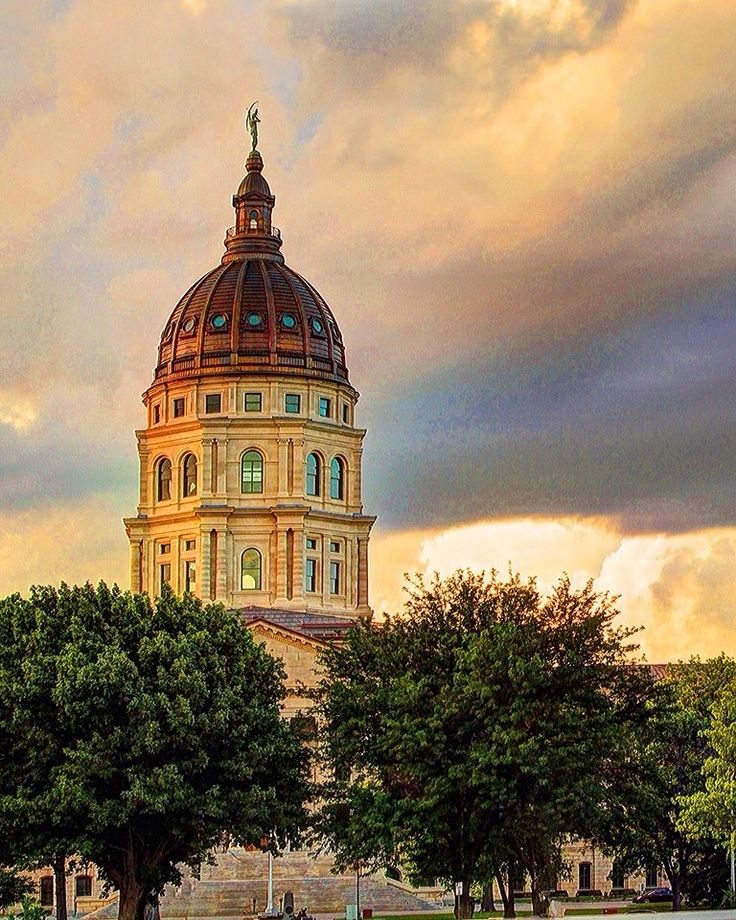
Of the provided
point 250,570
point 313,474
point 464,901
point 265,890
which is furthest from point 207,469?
point 464,901

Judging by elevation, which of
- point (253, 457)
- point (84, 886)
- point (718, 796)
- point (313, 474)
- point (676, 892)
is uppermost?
point (253, 457)

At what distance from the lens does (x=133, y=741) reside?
67.9 m

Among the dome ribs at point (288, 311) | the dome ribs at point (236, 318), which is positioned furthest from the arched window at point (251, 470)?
the dome ribs at point (288, 311)

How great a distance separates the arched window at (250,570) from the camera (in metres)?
128

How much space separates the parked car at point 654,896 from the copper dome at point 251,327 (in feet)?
146

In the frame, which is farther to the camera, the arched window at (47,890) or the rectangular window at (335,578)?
the rectangular window at (335,578)

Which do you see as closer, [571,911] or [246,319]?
[571,911]

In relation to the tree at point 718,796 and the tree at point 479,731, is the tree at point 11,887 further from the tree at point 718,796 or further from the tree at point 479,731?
the tree at point 718,796

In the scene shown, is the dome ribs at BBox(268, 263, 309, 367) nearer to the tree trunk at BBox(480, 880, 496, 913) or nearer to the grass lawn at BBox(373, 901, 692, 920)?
the grass lawn at BBox(373, 901, 692, 920)

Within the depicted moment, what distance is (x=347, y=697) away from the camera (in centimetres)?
7519

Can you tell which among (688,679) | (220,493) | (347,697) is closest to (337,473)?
(220,493)

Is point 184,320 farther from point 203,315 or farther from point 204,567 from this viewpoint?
point 204,567

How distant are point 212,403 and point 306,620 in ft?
56.7

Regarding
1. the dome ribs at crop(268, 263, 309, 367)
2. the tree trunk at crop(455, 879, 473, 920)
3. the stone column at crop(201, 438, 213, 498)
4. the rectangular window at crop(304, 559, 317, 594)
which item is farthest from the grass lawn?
the dome ribs at crop(268, 263, 309, 367)
